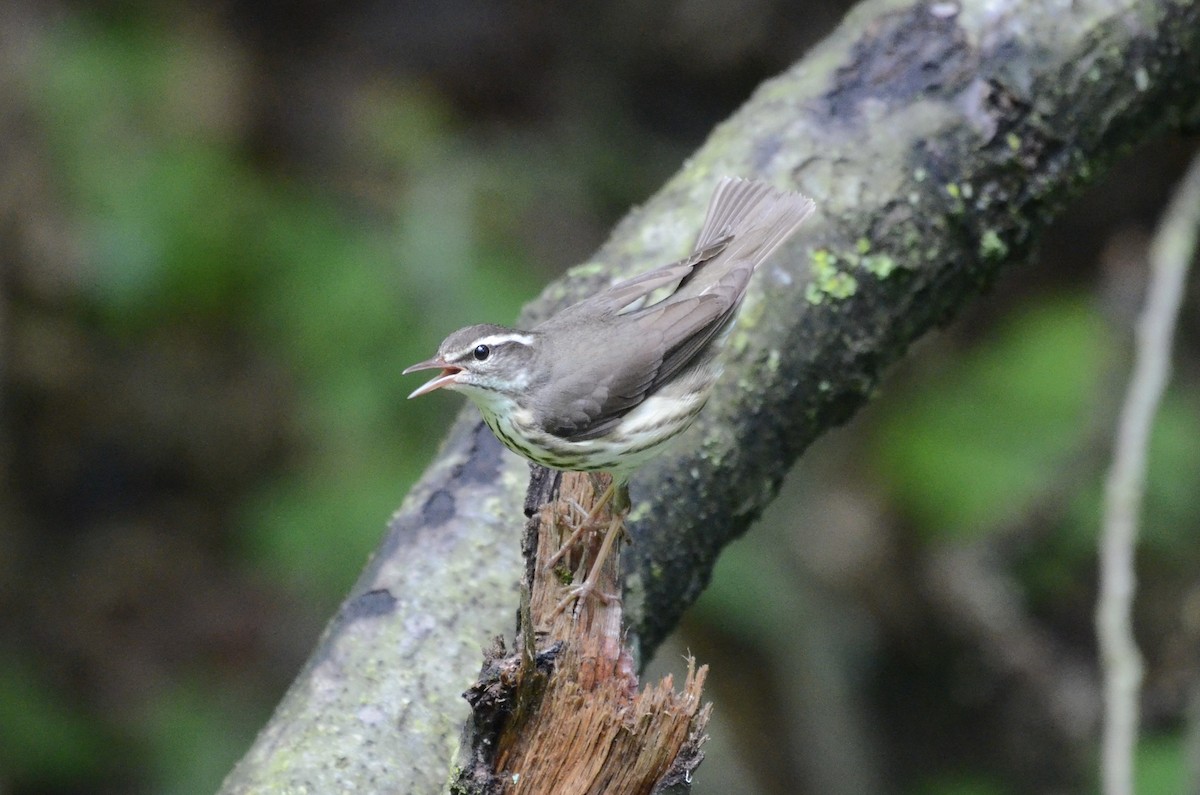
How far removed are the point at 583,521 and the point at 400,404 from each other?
3305 mm

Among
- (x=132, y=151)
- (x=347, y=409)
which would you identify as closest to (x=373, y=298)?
(x=347, y=409)

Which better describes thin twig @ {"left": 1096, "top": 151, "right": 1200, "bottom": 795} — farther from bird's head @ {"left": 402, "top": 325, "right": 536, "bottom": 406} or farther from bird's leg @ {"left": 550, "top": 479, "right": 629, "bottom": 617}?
bird's head @ {"left": 402, "top": 325, "right": 536, "bottom": 406}

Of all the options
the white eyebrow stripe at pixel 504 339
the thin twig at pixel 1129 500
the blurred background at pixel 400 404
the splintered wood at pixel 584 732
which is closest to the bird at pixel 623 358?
the white eyebrow stripe at pixel 504 339

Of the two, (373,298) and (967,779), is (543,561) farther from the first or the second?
(967,779)

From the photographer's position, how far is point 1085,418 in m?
6.22

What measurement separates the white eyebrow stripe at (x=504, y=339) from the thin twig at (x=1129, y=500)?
77.1 inches

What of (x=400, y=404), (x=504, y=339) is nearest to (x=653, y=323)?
(x=504, y=339)

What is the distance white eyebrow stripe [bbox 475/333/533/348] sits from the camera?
3577 mm

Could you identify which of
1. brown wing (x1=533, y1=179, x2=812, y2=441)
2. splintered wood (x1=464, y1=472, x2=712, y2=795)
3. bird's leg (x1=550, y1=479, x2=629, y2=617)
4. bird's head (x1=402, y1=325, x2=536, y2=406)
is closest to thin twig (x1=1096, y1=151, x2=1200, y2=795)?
brown wing (x1=533, y1=179, x2=812, y2=441)

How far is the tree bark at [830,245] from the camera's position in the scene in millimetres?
3350

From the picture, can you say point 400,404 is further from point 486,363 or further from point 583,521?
point 583,521

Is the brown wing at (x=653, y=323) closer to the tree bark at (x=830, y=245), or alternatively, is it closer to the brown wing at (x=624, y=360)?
the brown wing at (x=624, y=360)

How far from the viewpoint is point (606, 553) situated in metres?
3.13

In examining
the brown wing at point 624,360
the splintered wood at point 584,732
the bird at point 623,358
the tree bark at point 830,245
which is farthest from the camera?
the brown wing at point 624,360
